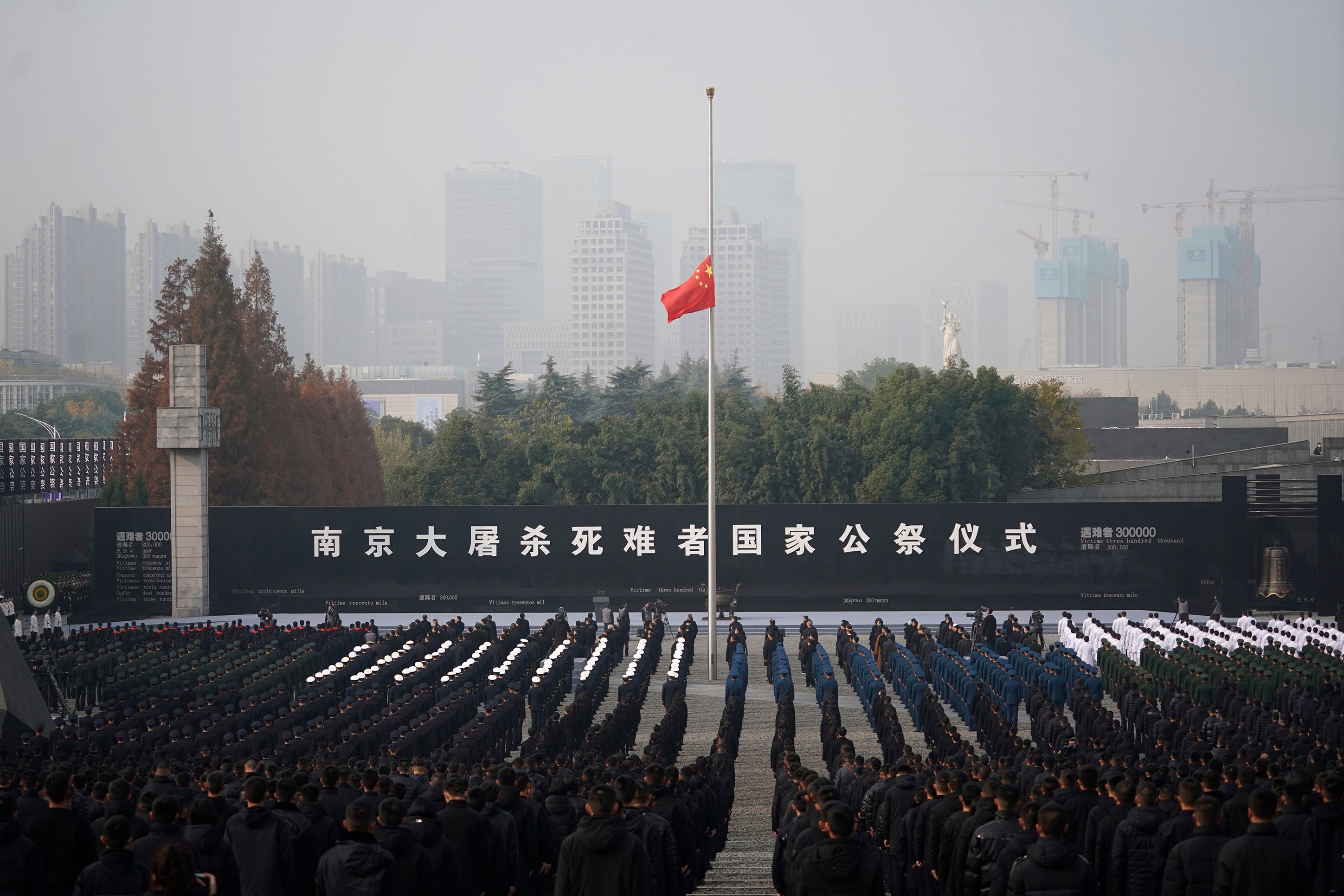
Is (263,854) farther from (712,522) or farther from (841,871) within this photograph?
(712,522)

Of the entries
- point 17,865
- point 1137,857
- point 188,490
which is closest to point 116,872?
point 17,865

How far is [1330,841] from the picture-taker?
699 centimetres

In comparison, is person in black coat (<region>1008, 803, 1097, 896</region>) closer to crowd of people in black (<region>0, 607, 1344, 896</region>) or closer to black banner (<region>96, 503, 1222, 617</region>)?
crowd of people in black (<region>0, 607, 1344, 896</region>)

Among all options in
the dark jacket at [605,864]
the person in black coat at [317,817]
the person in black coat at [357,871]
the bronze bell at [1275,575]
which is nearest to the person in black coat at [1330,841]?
the dark jacket at [605,864]

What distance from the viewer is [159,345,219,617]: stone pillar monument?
2998 centimetres

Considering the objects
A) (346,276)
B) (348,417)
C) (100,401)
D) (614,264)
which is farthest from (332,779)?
(346,276)

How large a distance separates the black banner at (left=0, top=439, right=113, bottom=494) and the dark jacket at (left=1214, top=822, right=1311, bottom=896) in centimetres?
3175

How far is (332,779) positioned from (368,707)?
722cm

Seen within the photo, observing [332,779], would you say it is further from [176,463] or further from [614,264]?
[614,264]

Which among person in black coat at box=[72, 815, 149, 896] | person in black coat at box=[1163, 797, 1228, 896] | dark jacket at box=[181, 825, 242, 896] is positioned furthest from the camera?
person in black coat at box=[1163, 797, 1228, 896]

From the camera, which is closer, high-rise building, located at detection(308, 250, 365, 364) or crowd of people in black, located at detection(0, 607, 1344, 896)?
crowd of people in black, located at detection(0, 607, 1344, 896)

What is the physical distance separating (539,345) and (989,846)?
155 metres

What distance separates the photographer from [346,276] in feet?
566

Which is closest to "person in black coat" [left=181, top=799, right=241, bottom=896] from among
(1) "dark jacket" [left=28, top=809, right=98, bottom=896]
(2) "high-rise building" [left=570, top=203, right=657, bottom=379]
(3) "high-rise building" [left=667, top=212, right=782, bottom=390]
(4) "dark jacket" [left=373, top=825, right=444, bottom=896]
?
(4) "dark jacket" [left=373, top=825, right=444, bottom=896]
